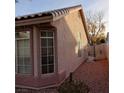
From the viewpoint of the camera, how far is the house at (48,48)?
17.8ft

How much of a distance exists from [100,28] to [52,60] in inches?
61.4

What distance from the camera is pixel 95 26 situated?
5.13 metres

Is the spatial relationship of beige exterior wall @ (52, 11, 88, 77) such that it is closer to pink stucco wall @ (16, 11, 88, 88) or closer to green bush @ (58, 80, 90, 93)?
pink stucco wall @ (16, 11, 88, 88)

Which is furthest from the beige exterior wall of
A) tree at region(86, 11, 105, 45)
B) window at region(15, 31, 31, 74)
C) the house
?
window at region(15, 31, 31, 74)

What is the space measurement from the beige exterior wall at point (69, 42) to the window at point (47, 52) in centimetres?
18

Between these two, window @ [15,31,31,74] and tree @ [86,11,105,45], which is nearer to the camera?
tree @ [86,11,105,45]

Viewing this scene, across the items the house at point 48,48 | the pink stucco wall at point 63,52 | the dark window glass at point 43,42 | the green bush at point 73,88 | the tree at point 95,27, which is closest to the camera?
the green bush at point 73,88

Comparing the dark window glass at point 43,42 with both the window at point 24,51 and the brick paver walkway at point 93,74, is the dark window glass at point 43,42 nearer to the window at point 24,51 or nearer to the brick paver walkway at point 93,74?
the window at point 24,51

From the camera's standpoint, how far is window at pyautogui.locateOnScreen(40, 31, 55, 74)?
222 inches

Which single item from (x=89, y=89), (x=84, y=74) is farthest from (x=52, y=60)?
(x=89, y=89)

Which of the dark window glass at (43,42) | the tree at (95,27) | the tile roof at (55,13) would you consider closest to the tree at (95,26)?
the tree at (95,27)

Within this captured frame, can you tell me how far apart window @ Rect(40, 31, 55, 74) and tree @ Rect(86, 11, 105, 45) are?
3.35ft
